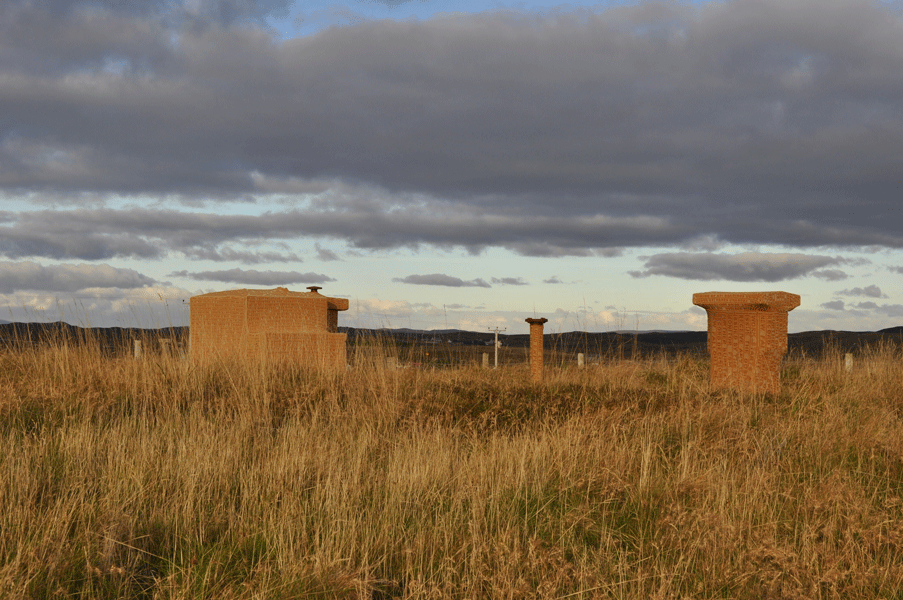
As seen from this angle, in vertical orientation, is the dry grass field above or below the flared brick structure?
A: below

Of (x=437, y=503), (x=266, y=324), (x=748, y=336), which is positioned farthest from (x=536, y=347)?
(x=437, y=503)

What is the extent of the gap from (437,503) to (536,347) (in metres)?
6.26

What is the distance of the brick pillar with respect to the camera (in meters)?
9.79

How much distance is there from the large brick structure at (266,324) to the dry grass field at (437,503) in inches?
185

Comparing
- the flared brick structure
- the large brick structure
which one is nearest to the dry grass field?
the flared brick structure

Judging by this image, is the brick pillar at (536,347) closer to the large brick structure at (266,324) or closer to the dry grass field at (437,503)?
the dry grass field at (437,503)

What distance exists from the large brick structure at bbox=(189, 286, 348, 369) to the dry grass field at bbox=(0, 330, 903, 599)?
469cm

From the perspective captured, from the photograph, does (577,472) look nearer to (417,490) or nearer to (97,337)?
(417,490)

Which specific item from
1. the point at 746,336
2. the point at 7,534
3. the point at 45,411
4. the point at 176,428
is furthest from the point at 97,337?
the point at 746,336

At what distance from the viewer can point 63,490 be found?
3857 mm

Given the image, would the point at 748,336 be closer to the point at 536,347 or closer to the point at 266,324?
the point at 536,347

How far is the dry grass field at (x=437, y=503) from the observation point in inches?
→ 113

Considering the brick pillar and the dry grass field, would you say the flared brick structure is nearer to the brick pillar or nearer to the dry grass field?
the dry grass field

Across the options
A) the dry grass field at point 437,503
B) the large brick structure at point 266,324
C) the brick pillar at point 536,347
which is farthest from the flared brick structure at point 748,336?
the large brick structure at point 266,324
